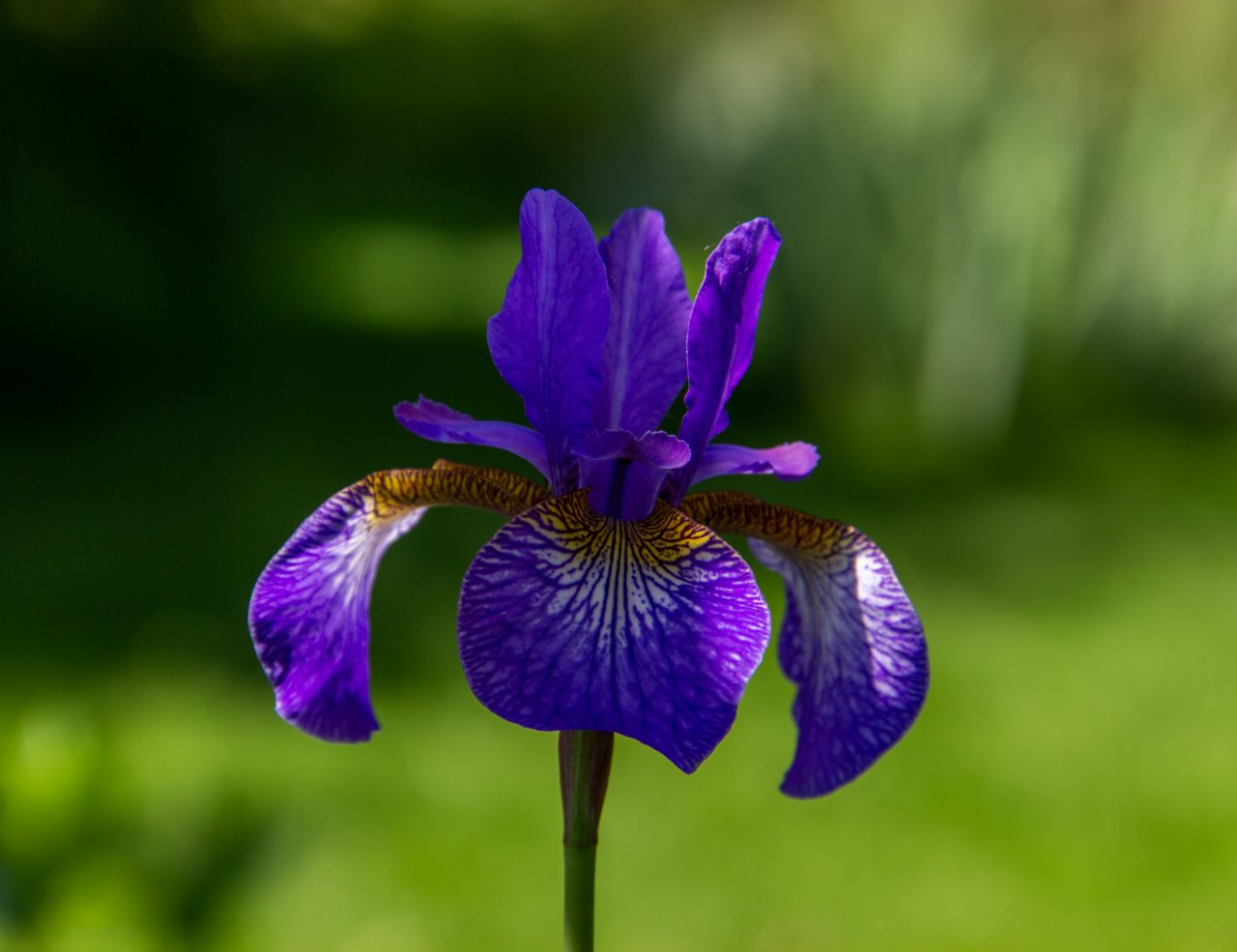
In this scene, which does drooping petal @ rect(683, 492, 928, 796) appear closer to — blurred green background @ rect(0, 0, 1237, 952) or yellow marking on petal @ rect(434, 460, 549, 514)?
yellow marking on petal @ rect(434, 460, 549, 514)

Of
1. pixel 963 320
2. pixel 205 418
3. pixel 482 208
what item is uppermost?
pixel 963 320

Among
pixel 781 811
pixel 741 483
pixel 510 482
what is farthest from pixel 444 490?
pixel 741 483

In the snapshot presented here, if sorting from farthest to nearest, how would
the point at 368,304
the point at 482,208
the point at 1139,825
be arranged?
the point at 482,208 → the point at 368,304 → the point at 1139,825

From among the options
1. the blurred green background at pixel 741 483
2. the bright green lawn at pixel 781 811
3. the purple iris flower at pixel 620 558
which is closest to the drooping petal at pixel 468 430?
the purple iris flower at pixel 620 558

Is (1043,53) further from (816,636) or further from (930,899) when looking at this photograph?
(816,636)

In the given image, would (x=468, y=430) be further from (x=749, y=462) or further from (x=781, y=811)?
(x=781, y=811)

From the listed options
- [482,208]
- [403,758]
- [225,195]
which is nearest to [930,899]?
[403,758]
